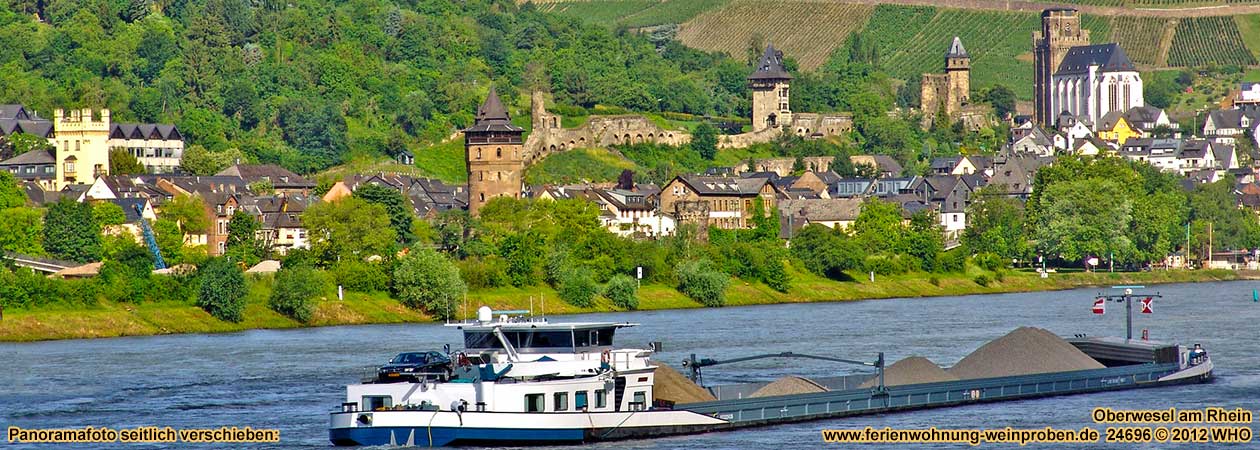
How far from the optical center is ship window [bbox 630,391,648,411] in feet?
173

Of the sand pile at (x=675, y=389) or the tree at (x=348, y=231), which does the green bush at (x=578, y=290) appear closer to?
the tree at (x=348, y=231)

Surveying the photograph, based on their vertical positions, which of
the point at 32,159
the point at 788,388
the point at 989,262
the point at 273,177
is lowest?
the point at 788,388

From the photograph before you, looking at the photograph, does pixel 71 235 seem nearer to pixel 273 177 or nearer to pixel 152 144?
pixel 273 177

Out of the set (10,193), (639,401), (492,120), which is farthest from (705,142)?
(639,401)

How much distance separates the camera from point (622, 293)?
11194cm

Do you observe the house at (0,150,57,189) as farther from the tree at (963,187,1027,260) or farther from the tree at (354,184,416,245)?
the tree at (963,187,1027,260)

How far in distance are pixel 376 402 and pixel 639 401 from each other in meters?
6.37

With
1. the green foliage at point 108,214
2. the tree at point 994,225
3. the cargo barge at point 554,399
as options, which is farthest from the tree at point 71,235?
the tree at point 994,225

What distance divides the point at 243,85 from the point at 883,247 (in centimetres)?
7390

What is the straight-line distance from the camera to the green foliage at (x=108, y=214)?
117812 mm

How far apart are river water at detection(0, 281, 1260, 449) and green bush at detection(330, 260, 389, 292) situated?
267 inches

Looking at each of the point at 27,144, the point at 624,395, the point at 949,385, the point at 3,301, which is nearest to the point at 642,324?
the point at 3,301

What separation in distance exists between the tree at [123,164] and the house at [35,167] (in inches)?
157

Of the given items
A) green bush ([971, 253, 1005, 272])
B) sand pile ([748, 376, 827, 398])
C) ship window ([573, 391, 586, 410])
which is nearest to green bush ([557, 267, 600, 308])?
green bush ([971, 253, 1005, 272])
